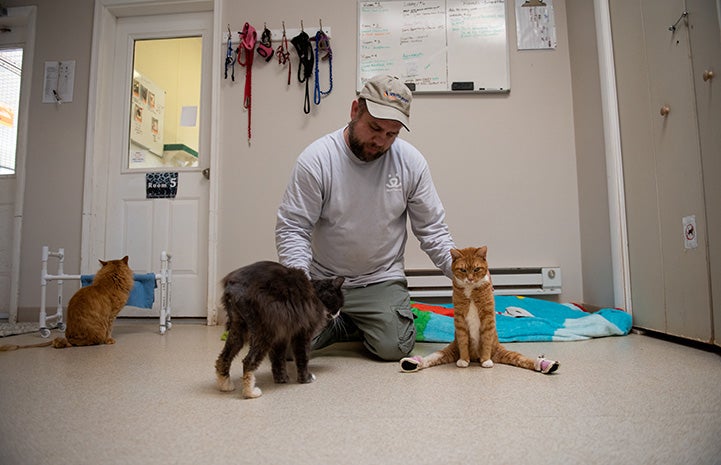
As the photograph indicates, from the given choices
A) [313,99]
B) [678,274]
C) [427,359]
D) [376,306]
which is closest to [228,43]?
[313,99]

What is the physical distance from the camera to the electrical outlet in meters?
1.99

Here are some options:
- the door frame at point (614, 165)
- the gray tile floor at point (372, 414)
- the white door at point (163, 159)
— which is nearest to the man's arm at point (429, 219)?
the gray tile floor at point (372, 414)

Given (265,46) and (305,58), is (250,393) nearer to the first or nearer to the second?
(305,58)

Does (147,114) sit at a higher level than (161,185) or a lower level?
higher

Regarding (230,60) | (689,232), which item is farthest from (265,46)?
(689,232)

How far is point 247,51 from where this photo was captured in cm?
338

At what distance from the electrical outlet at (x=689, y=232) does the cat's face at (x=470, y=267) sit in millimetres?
1099

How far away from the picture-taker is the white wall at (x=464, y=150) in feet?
10.8

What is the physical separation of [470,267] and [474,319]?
21 cm

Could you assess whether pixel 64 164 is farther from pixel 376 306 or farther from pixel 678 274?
pixel 678 274

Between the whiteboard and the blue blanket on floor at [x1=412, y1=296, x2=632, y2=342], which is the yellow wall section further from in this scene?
the blue blanket on floor at [x1=412, y1=296, x2=632, y2=342]

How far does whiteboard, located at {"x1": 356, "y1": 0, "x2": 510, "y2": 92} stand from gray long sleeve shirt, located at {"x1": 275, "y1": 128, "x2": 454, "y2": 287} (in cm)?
163

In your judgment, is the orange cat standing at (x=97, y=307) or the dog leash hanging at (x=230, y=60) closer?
the orange cat standing at (x=97, y=307)

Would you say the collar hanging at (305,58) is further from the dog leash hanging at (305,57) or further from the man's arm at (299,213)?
the man's arm at (299,213)
